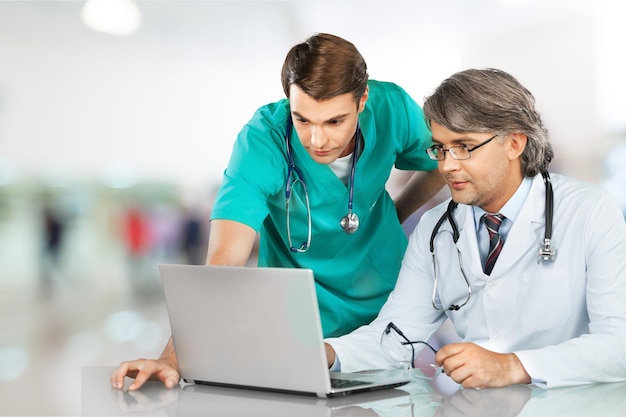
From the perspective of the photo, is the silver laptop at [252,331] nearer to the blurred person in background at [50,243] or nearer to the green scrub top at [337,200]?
the green scrub top at [337,200]

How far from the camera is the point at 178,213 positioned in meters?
9.42

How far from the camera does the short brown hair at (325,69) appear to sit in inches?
76.5

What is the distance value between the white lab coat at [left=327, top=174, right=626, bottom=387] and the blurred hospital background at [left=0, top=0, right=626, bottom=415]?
543cm

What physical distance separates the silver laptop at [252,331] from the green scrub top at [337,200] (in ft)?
1.62

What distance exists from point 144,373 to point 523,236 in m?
0.80

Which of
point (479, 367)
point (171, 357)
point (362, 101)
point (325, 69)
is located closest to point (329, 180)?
point (362, 101)

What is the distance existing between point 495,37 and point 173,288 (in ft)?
20.9

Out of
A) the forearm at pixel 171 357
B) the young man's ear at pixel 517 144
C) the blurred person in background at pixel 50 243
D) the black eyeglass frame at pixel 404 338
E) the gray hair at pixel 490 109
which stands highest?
the gray hair at pixel 490 109

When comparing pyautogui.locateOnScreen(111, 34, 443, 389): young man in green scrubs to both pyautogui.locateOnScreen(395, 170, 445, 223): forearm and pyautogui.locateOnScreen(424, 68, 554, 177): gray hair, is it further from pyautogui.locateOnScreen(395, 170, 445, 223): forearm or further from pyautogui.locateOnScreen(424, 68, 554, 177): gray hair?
pyautogui.locateOnScreen(424, 68, 554, 177): gray hair

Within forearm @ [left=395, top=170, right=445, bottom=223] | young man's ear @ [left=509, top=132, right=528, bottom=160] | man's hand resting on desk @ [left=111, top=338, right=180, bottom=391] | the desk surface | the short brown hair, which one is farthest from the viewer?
forearm @ [left=395, top=170, right=445, bottom=223]

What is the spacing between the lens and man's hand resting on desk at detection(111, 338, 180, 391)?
5.18ft

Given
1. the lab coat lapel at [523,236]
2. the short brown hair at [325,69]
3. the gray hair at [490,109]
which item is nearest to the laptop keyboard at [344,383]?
the lab coat lapel at [523,236]

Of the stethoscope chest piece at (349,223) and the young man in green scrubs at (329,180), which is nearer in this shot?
the young man in green scrubs at (329,180)

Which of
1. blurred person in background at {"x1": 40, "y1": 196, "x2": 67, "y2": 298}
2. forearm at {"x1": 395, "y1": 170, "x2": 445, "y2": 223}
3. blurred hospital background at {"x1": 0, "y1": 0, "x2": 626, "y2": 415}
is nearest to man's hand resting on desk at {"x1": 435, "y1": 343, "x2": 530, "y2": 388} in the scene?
forearm at {"x1": 395, "y1": 170, "x2": 445, "y2": 223}
